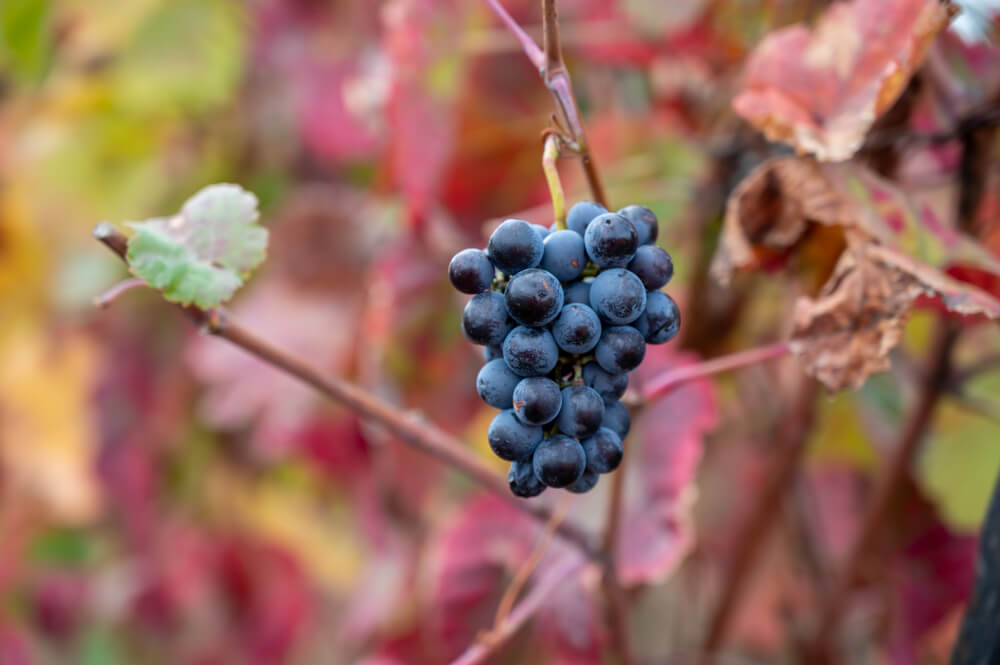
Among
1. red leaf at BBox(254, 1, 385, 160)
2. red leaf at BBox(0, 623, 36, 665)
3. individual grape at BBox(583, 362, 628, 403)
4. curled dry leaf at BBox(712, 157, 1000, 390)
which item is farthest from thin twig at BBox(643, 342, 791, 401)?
red leaf at BBox(0, 623, 36, 665)

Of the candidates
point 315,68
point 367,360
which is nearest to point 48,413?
point 315,68

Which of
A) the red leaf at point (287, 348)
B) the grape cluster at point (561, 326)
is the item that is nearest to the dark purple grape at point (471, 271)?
the grape cluster at point (561, 326)

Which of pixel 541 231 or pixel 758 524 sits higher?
pixel 541 231

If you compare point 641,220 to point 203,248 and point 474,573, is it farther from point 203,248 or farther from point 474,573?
point 474,573

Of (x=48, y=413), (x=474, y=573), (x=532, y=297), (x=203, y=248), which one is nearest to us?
(x=532, y=297)

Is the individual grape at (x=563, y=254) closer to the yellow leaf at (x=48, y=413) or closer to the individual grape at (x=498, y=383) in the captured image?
the individual grape at (x=498, y=383)

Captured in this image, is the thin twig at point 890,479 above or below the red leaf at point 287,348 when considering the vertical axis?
below
